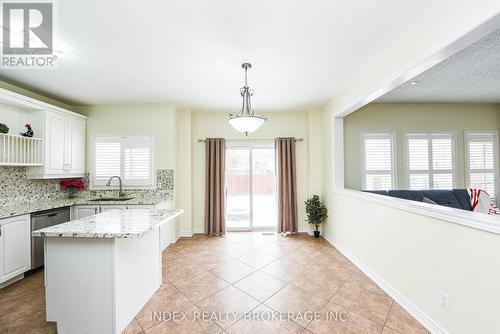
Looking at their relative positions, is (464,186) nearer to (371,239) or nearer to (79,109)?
(371,239)

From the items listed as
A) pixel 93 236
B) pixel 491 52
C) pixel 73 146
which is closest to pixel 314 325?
pixel 93 236

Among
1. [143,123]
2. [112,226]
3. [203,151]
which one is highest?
[143,123]

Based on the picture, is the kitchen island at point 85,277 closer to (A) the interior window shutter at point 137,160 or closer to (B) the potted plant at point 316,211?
(A) the interior window shutter at point 137,160

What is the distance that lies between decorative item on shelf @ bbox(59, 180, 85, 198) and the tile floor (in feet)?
4.96

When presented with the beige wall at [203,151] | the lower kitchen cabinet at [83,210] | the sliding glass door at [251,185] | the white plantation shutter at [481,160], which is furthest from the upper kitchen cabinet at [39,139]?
the white plantation shutter at [481,160]

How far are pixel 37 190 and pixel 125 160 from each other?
135 centimetres

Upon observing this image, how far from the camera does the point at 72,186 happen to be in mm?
3939

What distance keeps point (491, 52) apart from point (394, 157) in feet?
7.35

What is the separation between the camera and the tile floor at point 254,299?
74.6 inches

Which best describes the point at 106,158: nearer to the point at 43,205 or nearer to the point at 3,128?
the point at 43,205

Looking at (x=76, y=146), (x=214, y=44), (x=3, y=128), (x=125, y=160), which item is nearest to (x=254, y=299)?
(x=214, y=44)

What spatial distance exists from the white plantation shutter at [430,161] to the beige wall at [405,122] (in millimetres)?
150

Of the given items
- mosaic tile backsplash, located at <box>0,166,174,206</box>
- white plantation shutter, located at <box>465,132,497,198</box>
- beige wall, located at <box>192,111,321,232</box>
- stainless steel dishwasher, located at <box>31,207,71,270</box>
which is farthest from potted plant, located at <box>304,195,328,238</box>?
stainless steel dishwasher, located at <box>31,207,71,270</box>

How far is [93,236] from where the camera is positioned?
65.1 inches
